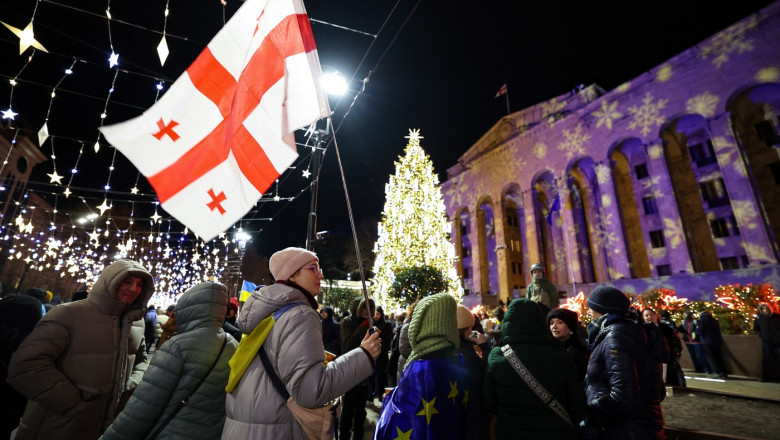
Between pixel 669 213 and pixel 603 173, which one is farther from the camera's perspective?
pixel 603 173

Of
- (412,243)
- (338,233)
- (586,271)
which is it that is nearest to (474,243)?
(586,271)

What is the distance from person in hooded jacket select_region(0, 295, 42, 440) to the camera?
2.89 meters

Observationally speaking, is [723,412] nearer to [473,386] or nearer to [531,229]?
[473,386]

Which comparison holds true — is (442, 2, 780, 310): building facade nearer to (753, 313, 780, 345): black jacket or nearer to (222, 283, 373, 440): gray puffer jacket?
(753, 313, 780, 345): black jacket

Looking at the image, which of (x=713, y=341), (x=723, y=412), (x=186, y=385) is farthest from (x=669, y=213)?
(x=186, y=385)

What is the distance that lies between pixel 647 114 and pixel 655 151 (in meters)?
2.86

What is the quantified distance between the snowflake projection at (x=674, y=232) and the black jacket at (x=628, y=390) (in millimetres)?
22802

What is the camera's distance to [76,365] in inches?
106

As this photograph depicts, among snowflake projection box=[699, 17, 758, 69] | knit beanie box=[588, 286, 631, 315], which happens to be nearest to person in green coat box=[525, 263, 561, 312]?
knit beanie box=[588, 286, 631, 315]

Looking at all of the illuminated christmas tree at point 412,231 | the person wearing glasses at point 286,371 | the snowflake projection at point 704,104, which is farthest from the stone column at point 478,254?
the person wearing glasses at point 286,371

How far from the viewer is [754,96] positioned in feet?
63.2

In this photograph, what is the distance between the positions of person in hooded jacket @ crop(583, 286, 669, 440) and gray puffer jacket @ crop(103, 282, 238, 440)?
10.2 feet

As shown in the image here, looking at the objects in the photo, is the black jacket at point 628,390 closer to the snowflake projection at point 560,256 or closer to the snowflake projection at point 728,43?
the snowflake projection at point 728,43

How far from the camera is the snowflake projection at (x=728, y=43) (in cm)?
1833
